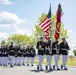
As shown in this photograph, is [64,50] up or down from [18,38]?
down

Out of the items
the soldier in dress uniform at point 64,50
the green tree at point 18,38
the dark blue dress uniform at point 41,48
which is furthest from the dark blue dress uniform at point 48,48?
the green tree at point 18,38

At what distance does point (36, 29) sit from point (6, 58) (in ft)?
86.2

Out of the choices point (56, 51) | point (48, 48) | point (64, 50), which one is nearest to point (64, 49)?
point (64, 50)

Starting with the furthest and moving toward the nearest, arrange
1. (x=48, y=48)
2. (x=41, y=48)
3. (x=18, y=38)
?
1. (x=18, y=38)
2. (x=48, y=48)
3. (x=41, y=48)

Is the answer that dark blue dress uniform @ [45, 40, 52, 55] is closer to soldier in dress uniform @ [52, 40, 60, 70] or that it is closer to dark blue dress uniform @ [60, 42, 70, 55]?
soldier in dress uniform @ [52, 40, 60, 70]

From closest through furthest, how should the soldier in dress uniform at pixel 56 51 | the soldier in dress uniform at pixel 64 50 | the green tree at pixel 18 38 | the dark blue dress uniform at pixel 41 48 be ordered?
the dark blue dress uniform at pixel 41 48
the soldier in dress uniform at pixel 64 50
the soldier in dress uniform at pixel 56 51
the green tree at pixel 18 38

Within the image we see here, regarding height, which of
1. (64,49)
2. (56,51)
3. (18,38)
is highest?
(18,38)

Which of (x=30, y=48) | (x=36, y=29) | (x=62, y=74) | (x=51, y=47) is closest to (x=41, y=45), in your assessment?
(x=51, y=47)

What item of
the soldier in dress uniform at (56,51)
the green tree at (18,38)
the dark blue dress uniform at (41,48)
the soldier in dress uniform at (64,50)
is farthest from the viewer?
the green tree at (18,38)

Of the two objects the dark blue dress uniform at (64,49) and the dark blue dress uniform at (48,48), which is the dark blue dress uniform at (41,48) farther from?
the dark blue dress uniform at (64,49)

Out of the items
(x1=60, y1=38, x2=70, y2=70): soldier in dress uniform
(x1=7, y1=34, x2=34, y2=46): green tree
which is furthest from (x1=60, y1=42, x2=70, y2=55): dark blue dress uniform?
(x1=7, y1=34, x2=34, y2=46): green tree

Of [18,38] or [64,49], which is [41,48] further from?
[18,38]

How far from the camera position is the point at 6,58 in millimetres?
32156

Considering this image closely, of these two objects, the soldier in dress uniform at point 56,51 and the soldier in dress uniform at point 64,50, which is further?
the soldier in dress uniform at point 56,51
